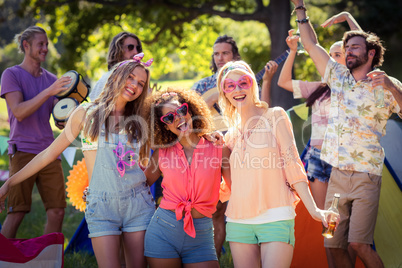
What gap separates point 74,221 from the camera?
7.02m

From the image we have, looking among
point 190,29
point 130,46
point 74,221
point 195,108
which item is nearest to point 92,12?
point 190,29

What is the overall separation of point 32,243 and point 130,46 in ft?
7.40

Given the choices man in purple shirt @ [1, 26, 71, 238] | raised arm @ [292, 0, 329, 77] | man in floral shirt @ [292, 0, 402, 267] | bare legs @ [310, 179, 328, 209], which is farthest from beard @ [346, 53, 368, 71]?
man in purple shirt @ [1, 26, 71, 238]

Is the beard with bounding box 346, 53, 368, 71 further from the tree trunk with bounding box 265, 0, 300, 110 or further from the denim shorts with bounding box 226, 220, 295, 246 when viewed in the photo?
the tree trunk with bounding box 265, 0, 300, 110

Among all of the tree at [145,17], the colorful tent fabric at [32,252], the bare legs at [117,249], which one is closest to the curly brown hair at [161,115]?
the bare legs at [117,249]

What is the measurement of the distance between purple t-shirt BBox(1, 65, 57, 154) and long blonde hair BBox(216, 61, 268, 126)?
2111 millimetres

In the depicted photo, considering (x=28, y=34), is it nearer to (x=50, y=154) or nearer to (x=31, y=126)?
(x=31, y=126)

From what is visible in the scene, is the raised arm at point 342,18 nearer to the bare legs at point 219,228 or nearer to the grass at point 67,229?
the grass at point 67,229

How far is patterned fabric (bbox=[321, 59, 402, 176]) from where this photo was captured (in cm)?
380

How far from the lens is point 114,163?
11.0ft

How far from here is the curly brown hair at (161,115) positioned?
3.43 meters

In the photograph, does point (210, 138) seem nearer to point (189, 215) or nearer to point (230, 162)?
point (230, 162)

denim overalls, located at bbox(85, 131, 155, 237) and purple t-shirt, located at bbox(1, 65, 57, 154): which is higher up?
purple t-shirt, located at bbox(1, 65, 57, 154)

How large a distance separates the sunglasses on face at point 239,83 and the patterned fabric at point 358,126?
40.2 inches
